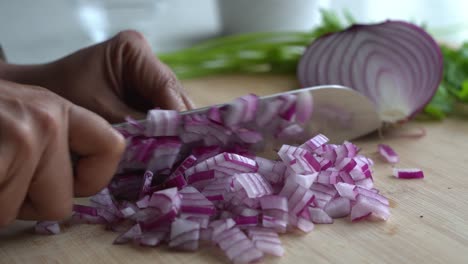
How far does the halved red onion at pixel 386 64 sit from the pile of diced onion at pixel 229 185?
326 mm

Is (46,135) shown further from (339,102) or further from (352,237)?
(339,102)

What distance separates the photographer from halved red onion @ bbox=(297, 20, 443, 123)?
1.45m

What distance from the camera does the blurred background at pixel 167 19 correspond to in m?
2.21

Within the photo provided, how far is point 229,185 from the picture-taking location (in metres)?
1.02

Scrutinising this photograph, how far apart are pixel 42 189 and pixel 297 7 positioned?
151cm

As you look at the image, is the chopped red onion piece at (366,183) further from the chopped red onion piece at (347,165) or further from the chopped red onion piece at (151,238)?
the chopped red onion piece at (151,238)

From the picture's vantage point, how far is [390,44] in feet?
4.97

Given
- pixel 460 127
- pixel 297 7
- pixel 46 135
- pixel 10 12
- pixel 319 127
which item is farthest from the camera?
pixel 10 12

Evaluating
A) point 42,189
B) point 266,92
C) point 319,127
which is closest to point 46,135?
point 42,189

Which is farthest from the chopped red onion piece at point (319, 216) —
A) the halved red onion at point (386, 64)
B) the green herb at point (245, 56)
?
the green herb at point (245, 56)

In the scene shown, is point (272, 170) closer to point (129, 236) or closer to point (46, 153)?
point (129, 236)

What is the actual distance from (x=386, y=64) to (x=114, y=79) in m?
0.67

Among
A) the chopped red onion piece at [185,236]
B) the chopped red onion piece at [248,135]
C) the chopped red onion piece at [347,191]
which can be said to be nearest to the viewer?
the chopped red onion piece at [185,236]

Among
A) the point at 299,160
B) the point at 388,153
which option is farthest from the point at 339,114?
the point at 299,160
